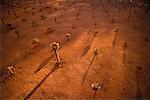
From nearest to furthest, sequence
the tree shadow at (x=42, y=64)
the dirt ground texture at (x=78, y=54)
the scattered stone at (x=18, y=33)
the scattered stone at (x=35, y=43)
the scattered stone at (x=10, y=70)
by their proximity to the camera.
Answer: the dirt ground texture at (x=78, y=54), the scattered stone at (x=10, y=70), the tree shadow at (x=42, y=64), the scattered stone at (x=35, y=43), the scattered stone at (x=18, y=33)

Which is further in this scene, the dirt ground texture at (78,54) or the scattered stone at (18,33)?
the scattered stone at (18,33)

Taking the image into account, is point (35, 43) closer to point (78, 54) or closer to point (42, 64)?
point (42, 64)

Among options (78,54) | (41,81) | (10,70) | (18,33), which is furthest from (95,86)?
(18,33)

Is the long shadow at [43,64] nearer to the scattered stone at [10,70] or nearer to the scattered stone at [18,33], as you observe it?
the scattered stone at [10,70]

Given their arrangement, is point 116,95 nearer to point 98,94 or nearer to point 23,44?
point 98,94

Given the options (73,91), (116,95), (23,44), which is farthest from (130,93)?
(23,44)

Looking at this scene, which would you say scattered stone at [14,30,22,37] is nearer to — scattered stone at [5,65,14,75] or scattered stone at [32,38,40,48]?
scattered stone at [32,38,40,48]

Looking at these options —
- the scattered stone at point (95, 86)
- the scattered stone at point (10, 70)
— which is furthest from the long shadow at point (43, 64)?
the scattered stone at point (95, 86)

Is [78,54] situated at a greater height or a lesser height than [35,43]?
lesser
